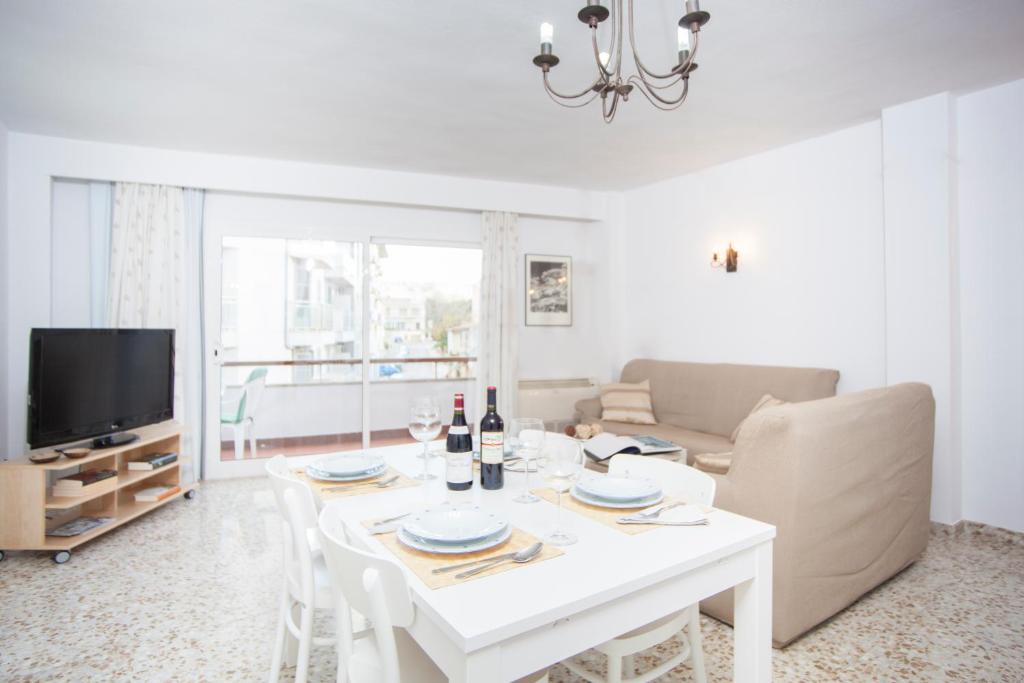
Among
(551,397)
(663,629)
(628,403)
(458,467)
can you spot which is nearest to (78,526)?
(458,467)

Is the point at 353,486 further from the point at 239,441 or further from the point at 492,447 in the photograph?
the point at 239,441

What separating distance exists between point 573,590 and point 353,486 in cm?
92

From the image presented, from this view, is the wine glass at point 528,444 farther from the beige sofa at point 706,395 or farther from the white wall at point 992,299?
the white wall at point 992,299

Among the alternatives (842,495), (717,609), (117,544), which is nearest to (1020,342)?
(842,495)

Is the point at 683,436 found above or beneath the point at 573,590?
beneath

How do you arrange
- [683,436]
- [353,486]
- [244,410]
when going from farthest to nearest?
[244,410] < [683,436] < [353,486]

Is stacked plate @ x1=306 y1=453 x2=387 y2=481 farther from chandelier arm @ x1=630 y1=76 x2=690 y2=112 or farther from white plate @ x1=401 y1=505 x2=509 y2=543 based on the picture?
chandelier arm @ x1=630 y1=76 x2=690 y2=112

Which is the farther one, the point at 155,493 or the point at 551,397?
the point at 551,397

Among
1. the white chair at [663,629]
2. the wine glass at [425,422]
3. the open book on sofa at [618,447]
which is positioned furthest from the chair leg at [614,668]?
the open book on sofa at [618,447]

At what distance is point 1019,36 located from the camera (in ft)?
8.63

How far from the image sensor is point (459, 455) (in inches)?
61.7

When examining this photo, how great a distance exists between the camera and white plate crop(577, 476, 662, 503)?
1.45 metres

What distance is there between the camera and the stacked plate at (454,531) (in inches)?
45.4

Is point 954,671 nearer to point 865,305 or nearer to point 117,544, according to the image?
point 865,305
